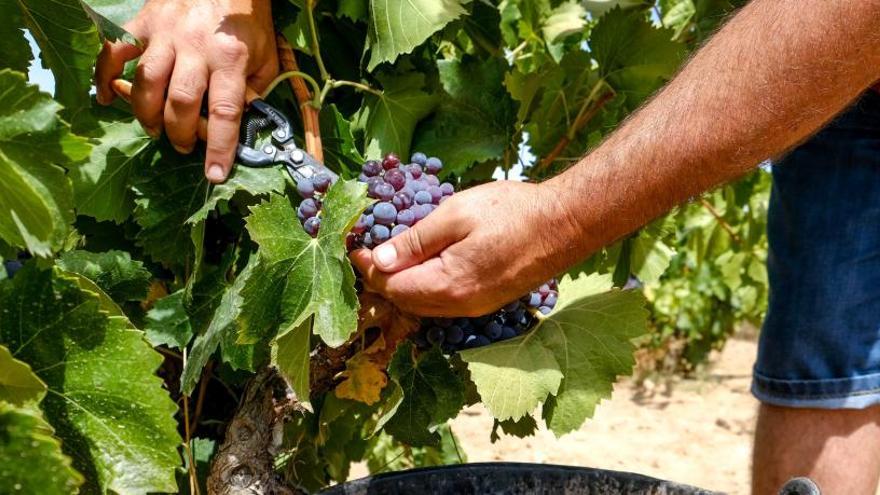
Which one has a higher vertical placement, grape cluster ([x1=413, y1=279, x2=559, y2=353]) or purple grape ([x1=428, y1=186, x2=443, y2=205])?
purple grape ([x1=428, y1=186, x2=443, y2=205])

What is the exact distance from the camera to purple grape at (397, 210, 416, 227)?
52.3 inches

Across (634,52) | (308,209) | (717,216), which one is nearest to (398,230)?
(308,209)

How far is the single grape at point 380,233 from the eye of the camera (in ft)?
4.33

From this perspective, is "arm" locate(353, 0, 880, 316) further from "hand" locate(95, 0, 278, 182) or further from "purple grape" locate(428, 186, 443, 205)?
"hand" locate(95, 0, 278, 182)

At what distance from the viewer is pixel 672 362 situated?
19.5 ft

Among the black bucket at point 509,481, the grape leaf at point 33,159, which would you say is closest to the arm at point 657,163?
the black bucket at point 509,481

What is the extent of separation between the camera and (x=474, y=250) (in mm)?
1291

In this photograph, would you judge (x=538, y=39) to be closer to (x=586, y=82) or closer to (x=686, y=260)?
(x=586, y=82)

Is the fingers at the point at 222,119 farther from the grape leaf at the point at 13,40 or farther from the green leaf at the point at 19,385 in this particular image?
the green leaf at the point at 19,385

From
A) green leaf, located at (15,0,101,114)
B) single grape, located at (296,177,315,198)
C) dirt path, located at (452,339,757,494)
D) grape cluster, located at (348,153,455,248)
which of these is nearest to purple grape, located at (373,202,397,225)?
grape cluster, located at (348,153,455,248)

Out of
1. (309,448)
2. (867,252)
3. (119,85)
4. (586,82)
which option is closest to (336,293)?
(119,85)

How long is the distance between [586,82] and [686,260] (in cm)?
429

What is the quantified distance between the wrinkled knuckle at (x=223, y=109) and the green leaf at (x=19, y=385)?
58cm

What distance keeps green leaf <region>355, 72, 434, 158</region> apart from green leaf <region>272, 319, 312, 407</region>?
1.57ft
